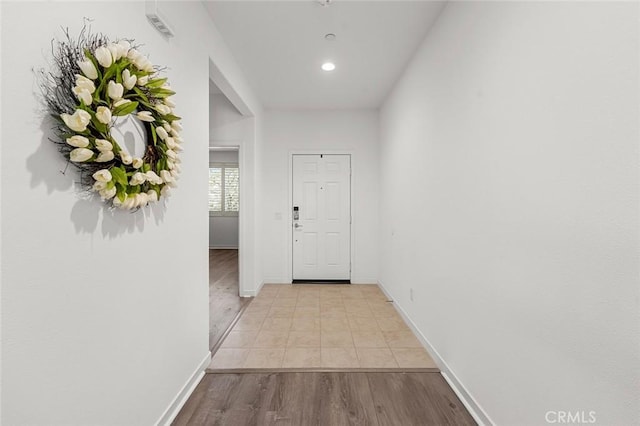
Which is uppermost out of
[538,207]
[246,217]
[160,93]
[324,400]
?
[160,93]

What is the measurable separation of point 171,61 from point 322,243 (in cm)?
361

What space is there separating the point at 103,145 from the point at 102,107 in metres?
0.13

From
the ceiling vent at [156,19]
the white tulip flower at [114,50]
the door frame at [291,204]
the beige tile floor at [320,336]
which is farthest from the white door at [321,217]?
the white tulip flower at [114,50]

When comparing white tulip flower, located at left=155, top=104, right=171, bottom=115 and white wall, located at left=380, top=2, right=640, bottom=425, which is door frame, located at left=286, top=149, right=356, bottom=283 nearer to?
white wall, located at left=380, top=2, right=640, bottom=425

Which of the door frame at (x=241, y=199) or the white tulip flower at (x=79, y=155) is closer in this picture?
the white tulip flower at (x=79, y=155)

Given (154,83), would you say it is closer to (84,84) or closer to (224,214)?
(84,84)

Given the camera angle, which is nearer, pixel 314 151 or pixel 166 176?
pixel 166 176

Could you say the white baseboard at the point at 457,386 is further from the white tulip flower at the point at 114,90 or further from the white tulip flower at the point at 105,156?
the white tulip flower at the point at 114,90

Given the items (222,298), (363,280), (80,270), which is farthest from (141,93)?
(363,280)

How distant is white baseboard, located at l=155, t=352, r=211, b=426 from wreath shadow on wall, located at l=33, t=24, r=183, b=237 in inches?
42.6

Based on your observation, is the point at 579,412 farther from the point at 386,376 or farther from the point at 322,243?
the point at 322,243

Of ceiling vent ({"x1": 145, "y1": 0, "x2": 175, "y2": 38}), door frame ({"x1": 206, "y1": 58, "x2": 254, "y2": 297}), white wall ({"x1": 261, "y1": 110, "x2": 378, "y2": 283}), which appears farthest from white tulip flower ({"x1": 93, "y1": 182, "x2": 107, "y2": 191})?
white wall ({"x1": 261, "y1": 110, "x2": 378, "y2": 283})

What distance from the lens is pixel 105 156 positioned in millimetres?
1131

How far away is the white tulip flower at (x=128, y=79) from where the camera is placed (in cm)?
121
